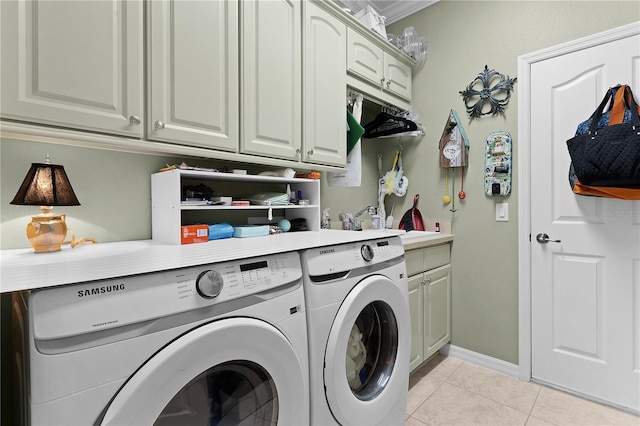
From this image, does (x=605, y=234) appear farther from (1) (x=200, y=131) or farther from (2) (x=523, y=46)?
(1) (x=200, y=131)

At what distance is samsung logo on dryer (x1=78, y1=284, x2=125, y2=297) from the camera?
0.64 m

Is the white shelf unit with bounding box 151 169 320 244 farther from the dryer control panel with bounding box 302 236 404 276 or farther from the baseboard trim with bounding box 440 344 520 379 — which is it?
the baseboard trim with bounding box 440 344 520 379

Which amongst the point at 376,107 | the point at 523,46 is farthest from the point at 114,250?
the point at 523,46

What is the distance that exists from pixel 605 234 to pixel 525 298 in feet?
1.97

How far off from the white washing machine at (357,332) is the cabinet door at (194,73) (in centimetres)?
71

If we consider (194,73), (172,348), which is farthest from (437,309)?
(194,73)

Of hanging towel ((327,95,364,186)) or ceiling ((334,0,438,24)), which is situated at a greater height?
ceiling ((334,0,438,24))

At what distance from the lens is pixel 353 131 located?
2.08 meters

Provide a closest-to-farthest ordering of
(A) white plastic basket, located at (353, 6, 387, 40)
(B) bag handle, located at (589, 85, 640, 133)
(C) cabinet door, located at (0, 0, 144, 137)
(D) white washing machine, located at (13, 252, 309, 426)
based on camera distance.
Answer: (D) white washing machine, located at (13, 252, 309, 426) < (C) cabinet door, located at (0, 0, 144, 137) < (B) bag handle, located at (589, 85, 640, 133) < (A) white plastic basket, located at (353, 6, 387, 40)

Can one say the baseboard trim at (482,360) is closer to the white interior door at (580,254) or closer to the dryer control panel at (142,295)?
the white interior door at (580,254)

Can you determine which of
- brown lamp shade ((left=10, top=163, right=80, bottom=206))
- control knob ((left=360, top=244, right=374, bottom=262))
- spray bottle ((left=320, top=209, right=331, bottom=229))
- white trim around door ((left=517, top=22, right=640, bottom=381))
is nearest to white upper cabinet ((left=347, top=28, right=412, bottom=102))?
white trim around door ((left=517, top=22, right=640, bottom=381))

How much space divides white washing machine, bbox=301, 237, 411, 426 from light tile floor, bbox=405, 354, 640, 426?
0.48 m

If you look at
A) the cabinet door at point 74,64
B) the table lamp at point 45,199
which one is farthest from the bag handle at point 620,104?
the table lamp at point 45,199

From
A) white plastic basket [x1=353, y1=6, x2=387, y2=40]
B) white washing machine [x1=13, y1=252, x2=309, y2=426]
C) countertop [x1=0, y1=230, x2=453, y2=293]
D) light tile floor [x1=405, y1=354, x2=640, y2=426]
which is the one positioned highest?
white plastic basket [x1=353, y1=6, x2=387, y2=40]
